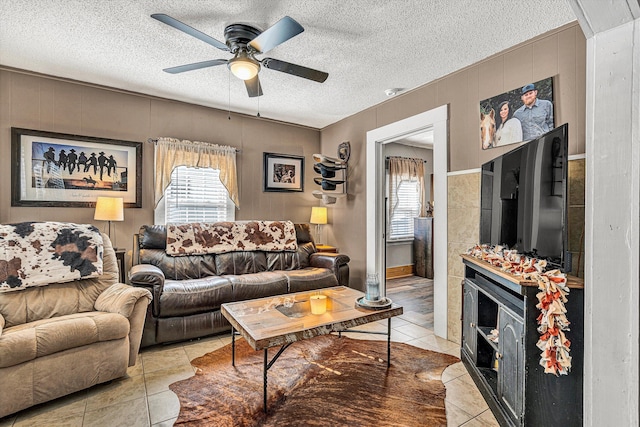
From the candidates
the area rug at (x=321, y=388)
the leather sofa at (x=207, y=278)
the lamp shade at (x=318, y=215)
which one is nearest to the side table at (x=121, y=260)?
the leather sofa at (x=207, y=278)

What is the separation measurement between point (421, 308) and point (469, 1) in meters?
3.26

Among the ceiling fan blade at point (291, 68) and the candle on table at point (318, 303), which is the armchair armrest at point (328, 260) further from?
the ceiling fan blade at point (291, 68)

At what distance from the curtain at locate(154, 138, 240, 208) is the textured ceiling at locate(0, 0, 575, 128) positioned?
0.67 m

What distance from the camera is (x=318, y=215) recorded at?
15.6ft

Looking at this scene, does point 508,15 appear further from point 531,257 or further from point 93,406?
point 93,406

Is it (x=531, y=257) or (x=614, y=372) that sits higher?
(x=531, y=257)

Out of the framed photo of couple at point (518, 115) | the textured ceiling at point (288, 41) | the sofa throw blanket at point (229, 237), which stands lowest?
the sofa throw blanket at point (229, 237)

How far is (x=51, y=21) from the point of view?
7.52 feet

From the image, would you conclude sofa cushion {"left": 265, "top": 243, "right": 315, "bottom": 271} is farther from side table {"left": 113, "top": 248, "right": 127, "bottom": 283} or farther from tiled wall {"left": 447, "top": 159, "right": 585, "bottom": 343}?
tiled wall {"left": 447, "top": 159, "right": 585, "bottom": 343}

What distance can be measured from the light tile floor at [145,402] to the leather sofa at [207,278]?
29 centimetres

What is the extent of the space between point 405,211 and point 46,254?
5142 mm

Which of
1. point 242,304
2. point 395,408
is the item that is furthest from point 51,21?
point 395,408

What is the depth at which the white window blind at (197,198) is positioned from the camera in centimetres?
400

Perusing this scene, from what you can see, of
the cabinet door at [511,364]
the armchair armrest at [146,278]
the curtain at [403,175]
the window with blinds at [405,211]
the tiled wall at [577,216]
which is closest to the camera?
the cabinet door at [511,364]
